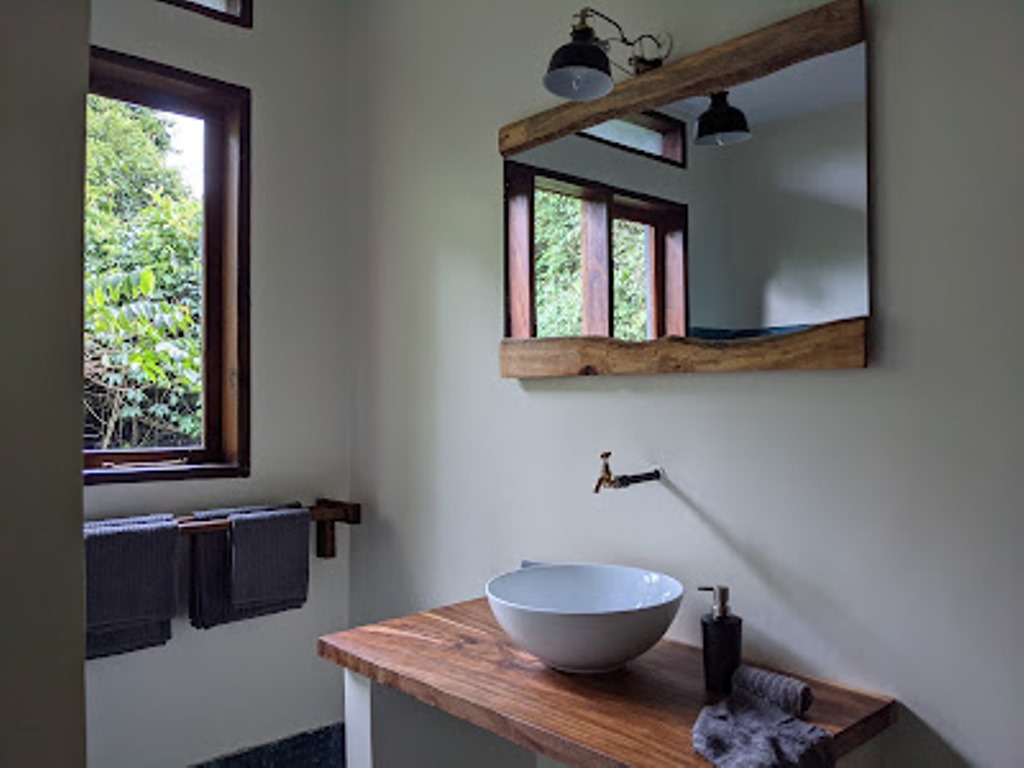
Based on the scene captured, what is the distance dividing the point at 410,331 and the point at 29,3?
68.1 inches

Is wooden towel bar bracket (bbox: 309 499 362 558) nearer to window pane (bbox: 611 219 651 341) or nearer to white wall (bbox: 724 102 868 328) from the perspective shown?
window pane (bbox: 611 219 651 341)

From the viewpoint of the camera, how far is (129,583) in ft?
6.63

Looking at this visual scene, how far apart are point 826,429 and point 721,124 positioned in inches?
26.0

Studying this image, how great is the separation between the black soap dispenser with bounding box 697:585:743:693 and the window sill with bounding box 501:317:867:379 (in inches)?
17.8

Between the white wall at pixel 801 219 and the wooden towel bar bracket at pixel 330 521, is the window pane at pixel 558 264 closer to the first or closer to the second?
the white wall at pixel 801 219

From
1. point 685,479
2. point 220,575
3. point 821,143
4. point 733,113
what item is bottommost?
point 220,575

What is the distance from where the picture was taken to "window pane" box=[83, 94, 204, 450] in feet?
7.35

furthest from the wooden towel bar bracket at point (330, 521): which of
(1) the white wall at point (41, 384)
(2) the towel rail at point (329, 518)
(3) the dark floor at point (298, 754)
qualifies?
(1) the white wall at point (41, 384)

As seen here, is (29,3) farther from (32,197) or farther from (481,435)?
(481,435)

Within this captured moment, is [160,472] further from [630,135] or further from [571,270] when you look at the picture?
[630,135]

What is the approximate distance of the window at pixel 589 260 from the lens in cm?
175

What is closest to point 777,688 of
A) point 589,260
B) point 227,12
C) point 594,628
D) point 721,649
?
point 721,649

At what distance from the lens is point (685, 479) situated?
1.71m

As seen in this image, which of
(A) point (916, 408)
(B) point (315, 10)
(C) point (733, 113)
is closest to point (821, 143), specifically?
(C) point (733, 113)
